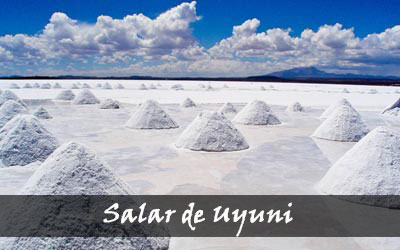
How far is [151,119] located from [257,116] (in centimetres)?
428

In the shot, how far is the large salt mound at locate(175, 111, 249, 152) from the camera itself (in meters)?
9.38

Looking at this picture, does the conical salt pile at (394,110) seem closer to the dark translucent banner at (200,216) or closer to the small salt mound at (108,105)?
the small salt mound at (108,105)

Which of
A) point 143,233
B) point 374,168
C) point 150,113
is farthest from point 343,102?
point 143,233

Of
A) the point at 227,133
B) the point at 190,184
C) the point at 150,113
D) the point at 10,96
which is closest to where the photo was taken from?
the point at 190,184

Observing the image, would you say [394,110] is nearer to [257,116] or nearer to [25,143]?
[257,116]

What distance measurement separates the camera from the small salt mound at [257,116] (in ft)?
47.3

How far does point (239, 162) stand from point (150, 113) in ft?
19.2

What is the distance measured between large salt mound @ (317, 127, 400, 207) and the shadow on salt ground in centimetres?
47

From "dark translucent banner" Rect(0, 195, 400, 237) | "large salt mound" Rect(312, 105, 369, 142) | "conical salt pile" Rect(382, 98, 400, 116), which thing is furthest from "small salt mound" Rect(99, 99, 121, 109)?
"dark translucent banner" Rect(0, 195, 400, 237)

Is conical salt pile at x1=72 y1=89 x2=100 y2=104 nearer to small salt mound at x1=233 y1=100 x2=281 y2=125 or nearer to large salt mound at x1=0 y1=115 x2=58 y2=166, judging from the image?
small salt mound at x1=233 y1=100 x2=281 y2=125

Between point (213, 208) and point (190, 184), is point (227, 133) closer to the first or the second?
point (190, 184)

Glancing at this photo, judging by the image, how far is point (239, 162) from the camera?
818cm

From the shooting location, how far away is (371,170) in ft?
18.6

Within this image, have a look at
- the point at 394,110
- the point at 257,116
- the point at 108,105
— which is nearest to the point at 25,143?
the point at 257,116
